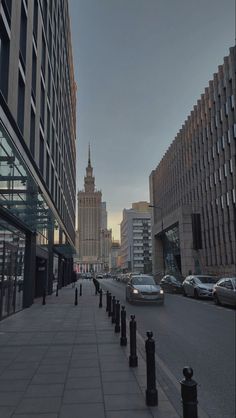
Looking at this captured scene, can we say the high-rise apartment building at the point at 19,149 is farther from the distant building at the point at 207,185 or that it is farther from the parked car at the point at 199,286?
the distant building at the point at 207,185

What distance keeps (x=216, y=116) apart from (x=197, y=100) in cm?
909

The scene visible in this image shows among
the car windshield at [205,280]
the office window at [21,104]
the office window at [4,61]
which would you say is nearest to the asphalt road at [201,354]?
the car windshield at [205,280]

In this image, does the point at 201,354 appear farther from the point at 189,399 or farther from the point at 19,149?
the point at 19,149

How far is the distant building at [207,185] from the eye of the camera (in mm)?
45969

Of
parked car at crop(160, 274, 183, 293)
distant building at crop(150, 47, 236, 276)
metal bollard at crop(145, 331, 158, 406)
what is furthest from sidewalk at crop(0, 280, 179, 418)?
distant building at crop(150, 47, 236, 276)

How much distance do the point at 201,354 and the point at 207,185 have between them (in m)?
46.2

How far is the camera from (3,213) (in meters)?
13.1

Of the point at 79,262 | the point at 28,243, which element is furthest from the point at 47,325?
the point at 79,262

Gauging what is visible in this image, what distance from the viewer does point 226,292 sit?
18.4 meters

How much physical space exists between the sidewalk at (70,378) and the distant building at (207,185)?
37.6m

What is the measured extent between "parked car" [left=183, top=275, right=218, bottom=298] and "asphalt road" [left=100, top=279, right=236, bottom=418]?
7.52m

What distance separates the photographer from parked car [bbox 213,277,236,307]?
17.8 metres

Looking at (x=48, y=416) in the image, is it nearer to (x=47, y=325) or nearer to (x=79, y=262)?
(x=47, y=325)

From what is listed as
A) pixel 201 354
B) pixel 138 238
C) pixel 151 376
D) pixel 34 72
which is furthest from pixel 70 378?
pixel 138 238
